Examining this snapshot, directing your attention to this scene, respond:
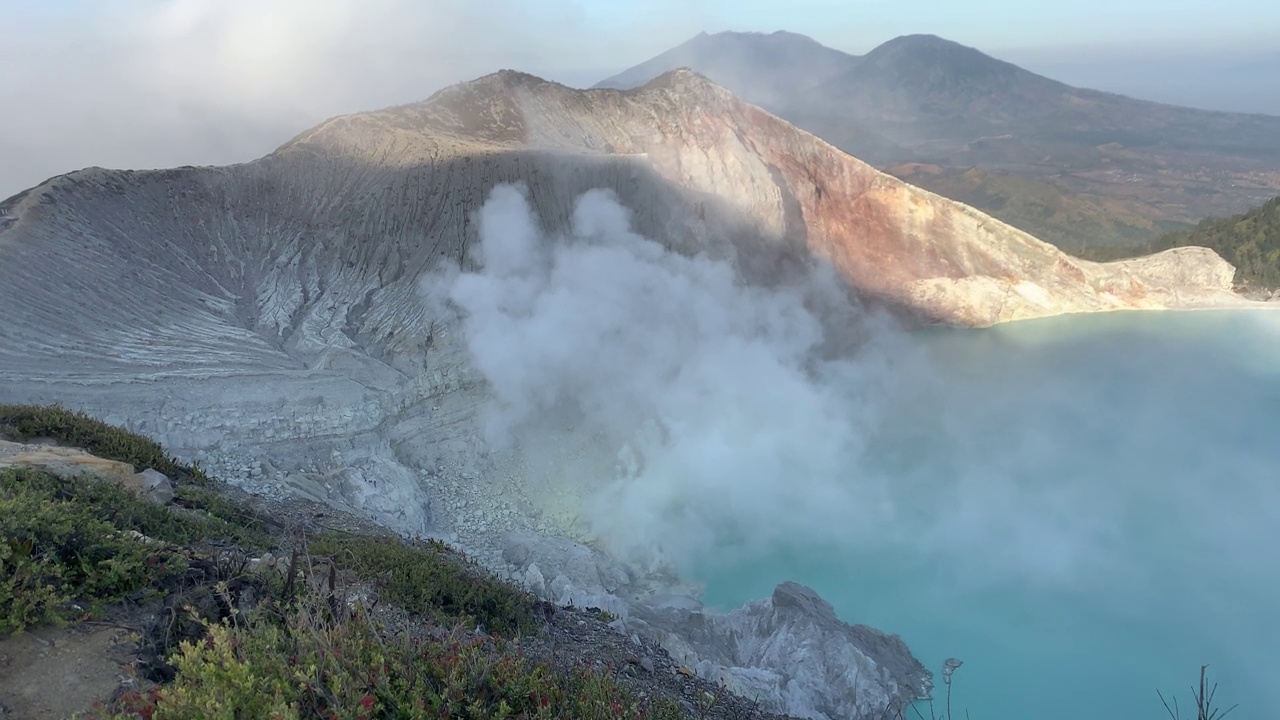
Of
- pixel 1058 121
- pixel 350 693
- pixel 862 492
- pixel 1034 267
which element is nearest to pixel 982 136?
pixel 1058 121

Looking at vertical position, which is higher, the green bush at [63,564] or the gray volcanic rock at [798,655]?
the green bush at [63,564]

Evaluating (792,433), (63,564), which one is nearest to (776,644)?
(792,433)

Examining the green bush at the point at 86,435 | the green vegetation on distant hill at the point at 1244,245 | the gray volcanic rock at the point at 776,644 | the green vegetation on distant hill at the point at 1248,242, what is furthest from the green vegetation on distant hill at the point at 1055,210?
the green bush at the point at 86,435

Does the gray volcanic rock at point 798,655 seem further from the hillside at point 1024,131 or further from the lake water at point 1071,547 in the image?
the hillside at point 1024,131

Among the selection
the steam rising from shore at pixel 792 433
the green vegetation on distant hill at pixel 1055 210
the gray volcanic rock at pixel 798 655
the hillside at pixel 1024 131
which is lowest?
the gray volcanic rock at pixel 798 655

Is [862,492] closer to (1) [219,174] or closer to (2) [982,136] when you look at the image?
(1) [219,174]

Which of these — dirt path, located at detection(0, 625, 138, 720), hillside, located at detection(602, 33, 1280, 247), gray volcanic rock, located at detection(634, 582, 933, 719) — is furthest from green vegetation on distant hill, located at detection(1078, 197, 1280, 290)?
dirt path, located at detection(0, 625, 138, 720)

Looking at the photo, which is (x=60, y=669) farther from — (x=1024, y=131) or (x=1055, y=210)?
(x=1024, y=131)
